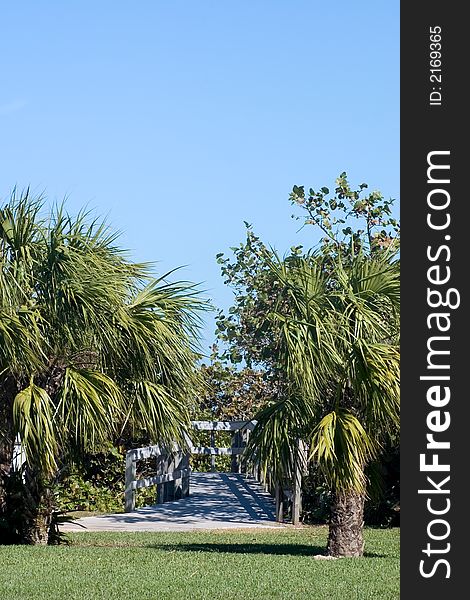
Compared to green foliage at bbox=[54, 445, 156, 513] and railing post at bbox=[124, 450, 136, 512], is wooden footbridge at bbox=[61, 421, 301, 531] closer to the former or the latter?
railing post at bbox=[124, 450, 136, 512]

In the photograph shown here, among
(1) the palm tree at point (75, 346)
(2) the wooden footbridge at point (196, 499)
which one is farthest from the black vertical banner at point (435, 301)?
(2) the wooden footbridge at point (196, 499)

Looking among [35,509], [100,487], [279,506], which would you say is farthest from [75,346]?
[100,487]

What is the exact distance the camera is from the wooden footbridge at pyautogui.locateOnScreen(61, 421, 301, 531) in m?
16.4

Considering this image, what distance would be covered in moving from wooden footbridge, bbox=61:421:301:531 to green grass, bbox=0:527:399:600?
1.79m

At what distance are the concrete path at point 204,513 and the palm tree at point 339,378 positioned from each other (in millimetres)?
4839

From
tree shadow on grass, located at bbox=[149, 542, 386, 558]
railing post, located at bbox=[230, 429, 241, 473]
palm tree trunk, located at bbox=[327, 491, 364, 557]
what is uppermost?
railing post, located at bbox=[230, 429, 241, 473]

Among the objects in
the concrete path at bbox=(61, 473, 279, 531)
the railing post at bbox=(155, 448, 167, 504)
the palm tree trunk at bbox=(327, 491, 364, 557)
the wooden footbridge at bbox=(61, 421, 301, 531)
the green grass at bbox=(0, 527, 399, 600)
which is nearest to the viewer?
the green grass at bbox=(0, 527, 399, 600)

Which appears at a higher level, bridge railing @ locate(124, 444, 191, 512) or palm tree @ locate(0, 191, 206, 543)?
palm tree @ locate(0, 191, 206, 543)

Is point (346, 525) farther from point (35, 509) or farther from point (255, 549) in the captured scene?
point (35, 509)

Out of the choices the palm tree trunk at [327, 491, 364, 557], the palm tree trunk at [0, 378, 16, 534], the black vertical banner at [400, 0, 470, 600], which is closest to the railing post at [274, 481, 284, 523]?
the palm tree trunk at [0, 378, 16, 534]

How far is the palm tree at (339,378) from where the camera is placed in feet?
36.2

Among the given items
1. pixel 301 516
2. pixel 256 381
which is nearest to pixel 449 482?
pixel 301 516

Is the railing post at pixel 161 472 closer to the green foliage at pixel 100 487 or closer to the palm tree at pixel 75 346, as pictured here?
the green foliage at pixel 100 487

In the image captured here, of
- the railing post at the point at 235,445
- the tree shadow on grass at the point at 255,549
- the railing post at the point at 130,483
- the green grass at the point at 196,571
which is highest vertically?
the railing post at the point at 235,445
